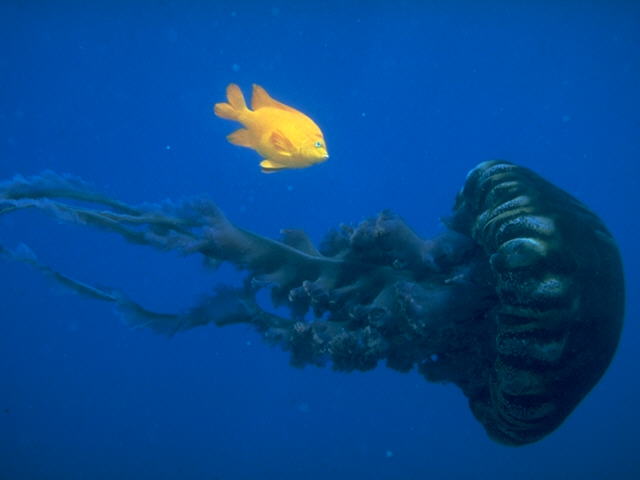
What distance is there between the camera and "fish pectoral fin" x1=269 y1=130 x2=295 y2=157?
405cm

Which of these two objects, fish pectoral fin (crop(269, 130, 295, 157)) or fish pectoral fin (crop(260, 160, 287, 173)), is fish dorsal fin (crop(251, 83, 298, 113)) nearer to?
fish pectoral fin (crop(269, 130, 295, 157))

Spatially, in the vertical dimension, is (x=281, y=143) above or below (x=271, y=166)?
above

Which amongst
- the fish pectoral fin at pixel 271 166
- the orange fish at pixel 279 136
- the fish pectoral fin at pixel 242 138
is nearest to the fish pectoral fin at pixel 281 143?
the orange fish at pixel 279 136

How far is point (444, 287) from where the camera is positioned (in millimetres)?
3020

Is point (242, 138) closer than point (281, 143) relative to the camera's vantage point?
No

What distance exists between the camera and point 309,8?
20859mm

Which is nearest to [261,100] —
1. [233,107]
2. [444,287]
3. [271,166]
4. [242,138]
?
[233,107]

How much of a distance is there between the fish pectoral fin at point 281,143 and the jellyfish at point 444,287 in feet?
3.19

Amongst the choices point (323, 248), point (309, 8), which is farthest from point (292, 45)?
point (323, 248)

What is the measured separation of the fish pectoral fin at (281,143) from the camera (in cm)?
405

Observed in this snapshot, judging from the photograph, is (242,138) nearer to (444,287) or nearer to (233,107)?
(233,107)

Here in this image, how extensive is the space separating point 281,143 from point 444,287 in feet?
6.68

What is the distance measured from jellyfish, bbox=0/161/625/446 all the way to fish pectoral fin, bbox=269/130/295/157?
97 cm

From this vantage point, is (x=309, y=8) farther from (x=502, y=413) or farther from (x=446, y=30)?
(x=502, y=413)
